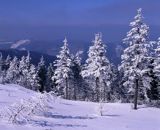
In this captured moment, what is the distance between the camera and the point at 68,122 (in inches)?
1006

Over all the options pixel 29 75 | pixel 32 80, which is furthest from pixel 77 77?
pixel 29 75

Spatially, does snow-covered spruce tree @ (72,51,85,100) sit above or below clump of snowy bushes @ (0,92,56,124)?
above

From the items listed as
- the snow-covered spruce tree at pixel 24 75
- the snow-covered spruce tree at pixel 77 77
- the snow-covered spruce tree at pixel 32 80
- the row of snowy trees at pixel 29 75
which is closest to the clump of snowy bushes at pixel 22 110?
the snow-covered spruce tree at pixel 77 77

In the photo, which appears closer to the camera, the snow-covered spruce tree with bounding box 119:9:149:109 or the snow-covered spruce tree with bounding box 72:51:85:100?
the snow-covered spruce tree with bounding box 119:9:149:109

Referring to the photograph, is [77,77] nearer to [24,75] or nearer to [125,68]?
[24,75]

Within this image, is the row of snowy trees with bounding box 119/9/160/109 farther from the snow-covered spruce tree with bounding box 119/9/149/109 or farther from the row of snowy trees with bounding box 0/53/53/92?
the row of snowy trees with bounding box 0/53/53/92

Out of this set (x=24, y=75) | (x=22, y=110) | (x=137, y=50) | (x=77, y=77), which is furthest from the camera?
(x=24, y=75)

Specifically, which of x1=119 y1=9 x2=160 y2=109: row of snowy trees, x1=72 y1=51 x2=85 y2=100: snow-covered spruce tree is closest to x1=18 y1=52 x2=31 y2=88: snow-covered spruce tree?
x1=72 y1=51 x2=85 y2=100: snow-covered spruce tree

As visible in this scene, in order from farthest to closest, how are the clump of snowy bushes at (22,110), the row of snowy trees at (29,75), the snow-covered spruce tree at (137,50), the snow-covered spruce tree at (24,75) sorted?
1. the row of snowy trees at (29,75)
2. the snow-covered spruce tree at (24,75)
3. the snow-covered spruce tree at (137,50)
4. the clump of snowy bushes at (22,110)

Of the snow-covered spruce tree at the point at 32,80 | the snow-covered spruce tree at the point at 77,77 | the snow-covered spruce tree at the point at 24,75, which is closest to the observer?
the snow-covered spruce tree at the point at 77,77

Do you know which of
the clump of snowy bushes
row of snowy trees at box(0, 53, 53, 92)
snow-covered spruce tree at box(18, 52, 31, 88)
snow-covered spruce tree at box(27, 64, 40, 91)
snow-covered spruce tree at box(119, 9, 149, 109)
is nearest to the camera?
the clump of snowy bushes

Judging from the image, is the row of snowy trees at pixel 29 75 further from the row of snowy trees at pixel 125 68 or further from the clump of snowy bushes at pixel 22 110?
the clump of snowy bushes at pixel 22 110

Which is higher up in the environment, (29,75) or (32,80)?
(29,75)

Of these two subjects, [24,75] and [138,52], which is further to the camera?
[24,75]
